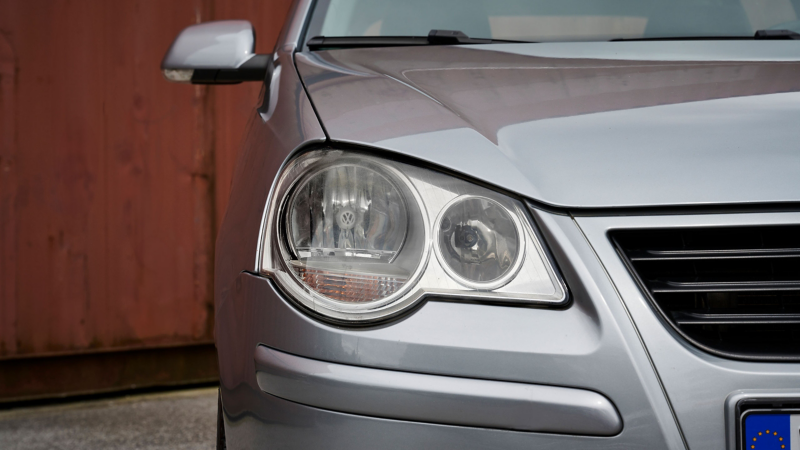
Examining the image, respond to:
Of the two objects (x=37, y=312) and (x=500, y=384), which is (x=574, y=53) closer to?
(x=500, y=384)

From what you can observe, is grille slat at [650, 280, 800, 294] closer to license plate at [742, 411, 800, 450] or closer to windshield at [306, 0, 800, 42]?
license plate at [742, 411, 800, 450]

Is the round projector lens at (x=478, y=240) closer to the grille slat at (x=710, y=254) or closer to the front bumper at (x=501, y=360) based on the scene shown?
the front bumper at (x=501, y=360)

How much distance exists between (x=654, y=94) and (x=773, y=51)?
40cm

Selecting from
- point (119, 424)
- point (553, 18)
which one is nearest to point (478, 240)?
point (553, 18)

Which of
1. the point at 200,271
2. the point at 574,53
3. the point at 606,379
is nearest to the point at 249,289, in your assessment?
the point at 606,379

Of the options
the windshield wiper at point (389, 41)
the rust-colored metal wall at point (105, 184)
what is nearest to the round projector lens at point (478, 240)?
the windshield wiper at point (389, 41)

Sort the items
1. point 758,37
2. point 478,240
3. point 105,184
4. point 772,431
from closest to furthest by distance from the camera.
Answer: point 772,431 → point 478,240 → point 758,37 → point 105,184

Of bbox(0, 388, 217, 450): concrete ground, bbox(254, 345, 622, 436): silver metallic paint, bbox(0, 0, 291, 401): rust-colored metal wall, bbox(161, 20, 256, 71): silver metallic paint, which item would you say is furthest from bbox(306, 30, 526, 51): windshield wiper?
bbox(0, 0, 291, 401): rust-colored metal wall

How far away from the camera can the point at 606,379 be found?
79cm

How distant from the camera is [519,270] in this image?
0.87m

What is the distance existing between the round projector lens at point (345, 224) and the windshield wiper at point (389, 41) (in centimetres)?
62

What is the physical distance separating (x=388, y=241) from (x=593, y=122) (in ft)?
1.14

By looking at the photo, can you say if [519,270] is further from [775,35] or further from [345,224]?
[775,35]

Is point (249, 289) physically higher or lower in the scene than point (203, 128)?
lower
